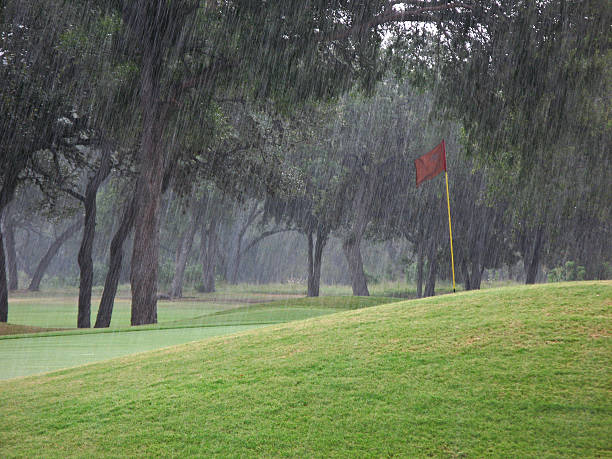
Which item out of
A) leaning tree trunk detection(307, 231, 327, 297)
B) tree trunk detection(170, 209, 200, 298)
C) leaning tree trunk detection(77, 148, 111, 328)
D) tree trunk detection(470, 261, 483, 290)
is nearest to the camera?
leaning tree trunk detection(77, 148, 111, 328)

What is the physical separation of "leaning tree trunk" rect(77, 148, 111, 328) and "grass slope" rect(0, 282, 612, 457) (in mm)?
15784

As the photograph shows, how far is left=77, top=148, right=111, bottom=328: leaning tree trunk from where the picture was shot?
888 inches

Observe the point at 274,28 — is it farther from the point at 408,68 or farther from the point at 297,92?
the point at 408,68

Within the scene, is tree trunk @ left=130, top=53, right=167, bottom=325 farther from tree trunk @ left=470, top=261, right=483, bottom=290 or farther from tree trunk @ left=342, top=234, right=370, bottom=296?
tree trunk @ left=470, top=261, right=483, bottom=290

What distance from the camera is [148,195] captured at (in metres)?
17.6

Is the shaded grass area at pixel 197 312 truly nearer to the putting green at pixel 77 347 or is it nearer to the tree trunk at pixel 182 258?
the putting green at pixel 77 347

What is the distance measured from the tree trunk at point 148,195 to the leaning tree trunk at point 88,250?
5.32 meters

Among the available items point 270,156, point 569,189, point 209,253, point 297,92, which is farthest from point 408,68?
point 209,253

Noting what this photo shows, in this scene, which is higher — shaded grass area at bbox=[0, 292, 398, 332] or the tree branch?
the tree branch

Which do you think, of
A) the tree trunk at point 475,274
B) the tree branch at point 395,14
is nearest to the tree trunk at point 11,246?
the tree trunk at point 475,274

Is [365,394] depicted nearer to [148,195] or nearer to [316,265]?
[148,195]

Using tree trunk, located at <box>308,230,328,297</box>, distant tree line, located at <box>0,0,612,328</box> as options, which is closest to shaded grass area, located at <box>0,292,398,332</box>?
distant tree line, located at <box>0,0,612,328</box>

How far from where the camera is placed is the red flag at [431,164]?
15344 mm

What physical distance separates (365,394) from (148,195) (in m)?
13.4
